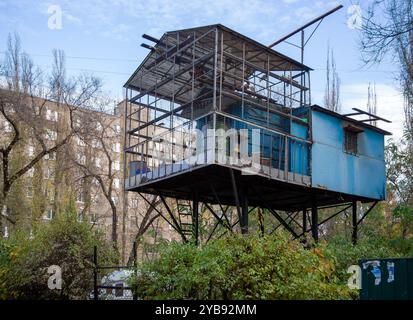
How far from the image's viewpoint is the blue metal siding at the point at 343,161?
784 inches

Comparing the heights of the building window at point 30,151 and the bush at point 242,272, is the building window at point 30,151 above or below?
above

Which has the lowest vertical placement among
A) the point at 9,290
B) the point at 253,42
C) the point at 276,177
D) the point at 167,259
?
the point at 9,290

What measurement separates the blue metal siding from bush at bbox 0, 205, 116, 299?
29.3 ft

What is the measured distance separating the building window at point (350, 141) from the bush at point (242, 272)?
11.1 metres

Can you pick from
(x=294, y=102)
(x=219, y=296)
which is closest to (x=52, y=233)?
(x=219, y=296)

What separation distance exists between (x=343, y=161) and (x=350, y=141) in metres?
1.25

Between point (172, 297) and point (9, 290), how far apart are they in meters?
6.52

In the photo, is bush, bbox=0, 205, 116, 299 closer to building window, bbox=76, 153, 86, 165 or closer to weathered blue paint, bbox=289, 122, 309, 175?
weathered blue paint, bbox=289, 122, 309, 175

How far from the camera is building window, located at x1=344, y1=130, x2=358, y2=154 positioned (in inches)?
843

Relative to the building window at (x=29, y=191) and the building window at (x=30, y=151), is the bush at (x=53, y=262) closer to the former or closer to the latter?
Answer: the building window at (x=29, y=191)

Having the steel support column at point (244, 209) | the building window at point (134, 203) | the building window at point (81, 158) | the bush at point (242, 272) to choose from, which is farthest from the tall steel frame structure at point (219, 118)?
the building window at point (134, 203)

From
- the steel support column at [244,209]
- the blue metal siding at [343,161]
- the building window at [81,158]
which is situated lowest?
the steel support column at [244,209]

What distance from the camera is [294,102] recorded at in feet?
67.7
